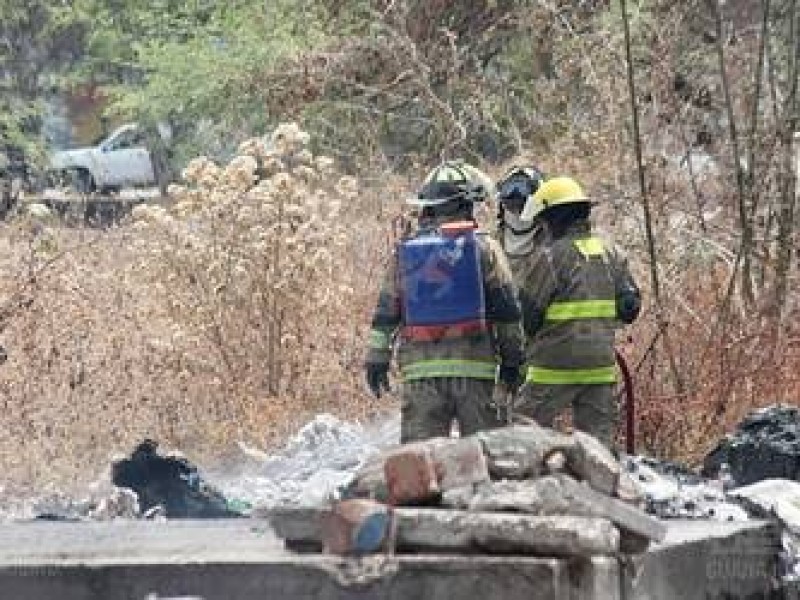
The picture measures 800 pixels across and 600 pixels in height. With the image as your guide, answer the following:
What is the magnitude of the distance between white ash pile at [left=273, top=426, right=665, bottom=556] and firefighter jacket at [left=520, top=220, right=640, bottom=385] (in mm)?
3891

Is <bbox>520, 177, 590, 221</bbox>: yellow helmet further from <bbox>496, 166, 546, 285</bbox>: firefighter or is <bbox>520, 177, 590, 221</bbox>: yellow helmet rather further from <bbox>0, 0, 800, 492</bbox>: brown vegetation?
<bbox>0, 0, 800, 492</bbox>: brown vegetation

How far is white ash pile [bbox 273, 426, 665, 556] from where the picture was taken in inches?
187

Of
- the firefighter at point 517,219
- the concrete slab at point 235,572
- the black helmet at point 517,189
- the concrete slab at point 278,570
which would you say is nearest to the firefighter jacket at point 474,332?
the firefighter at point 517,219

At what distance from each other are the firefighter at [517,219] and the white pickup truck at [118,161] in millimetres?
20172

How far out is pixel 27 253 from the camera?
13125mm

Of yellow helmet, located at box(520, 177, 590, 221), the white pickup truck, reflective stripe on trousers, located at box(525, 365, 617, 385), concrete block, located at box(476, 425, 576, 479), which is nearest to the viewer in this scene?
concrete block, located at box(476, 425, 576, 479)

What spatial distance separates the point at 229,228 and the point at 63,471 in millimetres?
2007

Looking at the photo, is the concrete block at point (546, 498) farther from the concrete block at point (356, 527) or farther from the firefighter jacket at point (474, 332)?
the firefighter jacket at point (474, 332)

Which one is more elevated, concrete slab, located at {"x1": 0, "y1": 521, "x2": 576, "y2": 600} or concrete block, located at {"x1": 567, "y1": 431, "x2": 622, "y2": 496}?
concrete block, located at {"x1": 567, "y1": 431, "x2": 622, "y2": 496}

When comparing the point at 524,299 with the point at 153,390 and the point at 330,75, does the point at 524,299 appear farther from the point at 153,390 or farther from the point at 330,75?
the point at 330,75

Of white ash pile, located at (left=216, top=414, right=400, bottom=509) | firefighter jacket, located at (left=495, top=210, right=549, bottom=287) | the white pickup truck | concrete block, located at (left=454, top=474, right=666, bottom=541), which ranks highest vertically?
the white pickup truck

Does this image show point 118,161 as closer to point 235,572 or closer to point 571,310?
point 571,310

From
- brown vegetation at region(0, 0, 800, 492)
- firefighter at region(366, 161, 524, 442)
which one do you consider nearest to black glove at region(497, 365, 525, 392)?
firefighter at region(366, 161, 524, 442)

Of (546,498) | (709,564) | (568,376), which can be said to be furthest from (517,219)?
(546,498)
